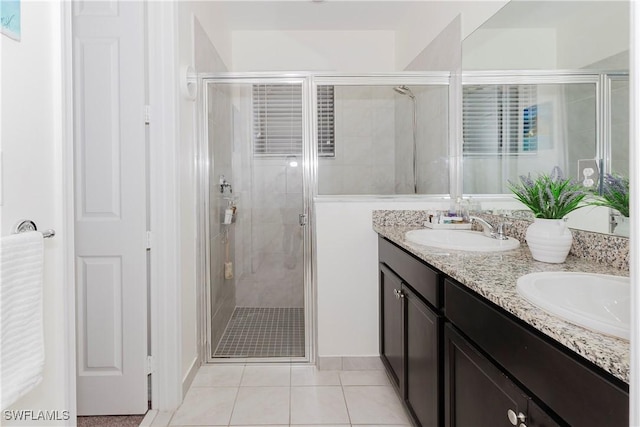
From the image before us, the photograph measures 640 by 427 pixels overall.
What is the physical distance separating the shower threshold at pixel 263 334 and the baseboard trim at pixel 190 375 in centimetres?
18

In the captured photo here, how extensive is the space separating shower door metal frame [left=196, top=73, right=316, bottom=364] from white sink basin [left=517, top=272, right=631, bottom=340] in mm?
1595

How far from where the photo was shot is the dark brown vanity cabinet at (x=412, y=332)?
1.41 meters

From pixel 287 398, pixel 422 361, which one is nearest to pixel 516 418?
pixel 422 361

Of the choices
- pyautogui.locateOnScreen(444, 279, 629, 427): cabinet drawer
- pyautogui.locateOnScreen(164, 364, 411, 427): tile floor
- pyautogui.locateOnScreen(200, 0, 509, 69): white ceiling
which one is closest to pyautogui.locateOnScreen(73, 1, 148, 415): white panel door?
pyautogui.locateOnScreen(164, 364, 411, 427): tile floor

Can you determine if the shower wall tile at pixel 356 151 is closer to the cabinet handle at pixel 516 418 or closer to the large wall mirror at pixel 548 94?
the large wall mirror at pixel 548 94

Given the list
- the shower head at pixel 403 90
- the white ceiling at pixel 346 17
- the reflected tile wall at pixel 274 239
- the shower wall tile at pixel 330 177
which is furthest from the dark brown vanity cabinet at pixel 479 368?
the white ceiling at pixel 346 17

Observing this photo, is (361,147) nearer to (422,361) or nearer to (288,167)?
(288,167)

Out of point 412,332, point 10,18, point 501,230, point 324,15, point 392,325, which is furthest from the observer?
point 324,15

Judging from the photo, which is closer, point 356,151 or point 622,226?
point 622,226

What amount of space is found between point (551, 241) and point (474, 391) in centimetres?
60

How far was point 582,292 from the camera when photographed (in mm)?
1095

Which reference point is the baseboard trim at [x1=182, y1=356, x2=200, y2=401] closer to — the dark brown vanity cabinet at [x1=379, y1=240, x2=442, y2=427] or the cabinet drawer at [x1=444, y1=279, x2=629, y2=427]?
the dark brown vanity cabinet at [x1=379, y1=240, x2=442, y2=427]

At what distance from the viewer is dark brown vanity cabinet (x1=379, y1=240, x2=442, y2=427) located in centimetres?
141

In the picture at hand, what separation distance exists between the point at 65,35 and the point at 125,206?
0.90m
